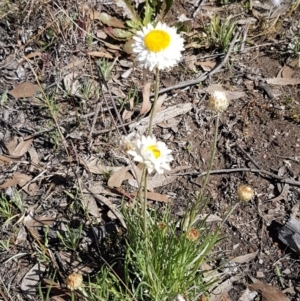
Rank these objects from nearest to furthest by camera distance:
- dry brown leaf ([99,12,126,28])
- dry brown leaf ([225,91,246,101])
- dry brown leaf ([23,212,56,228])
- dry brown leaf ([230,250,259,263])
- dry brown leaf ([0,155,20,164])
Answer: dry brown leaf ([230,250,259,263]) < dry brown leaf ([23,212,56,228]) < dry brown leaf ([0,155,20,164]) < dry brown leaf ([225,91,246,101]) < dry brown leaf ([99,12,126,28])

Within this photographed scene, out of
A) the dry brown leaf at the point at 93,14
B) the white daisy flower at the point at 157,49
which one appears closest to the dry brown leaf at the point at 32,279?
the white daisy flower at the point at 157,49

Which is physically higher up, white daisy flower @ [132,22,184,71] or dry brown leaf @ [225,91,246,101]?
dry brown leaf @ [225,91,246,101]

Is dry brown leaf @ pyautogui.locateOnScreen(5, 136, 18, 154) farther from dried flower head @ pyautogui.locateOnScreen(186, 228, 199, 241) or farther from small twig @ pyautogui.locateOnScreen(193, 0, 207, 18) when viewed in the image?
small twig @ pyautogui.locateOnScreen(193, 0, 207, 18)

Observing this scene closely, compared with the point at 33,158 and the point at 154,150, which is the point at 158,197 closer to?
the point at 33,158

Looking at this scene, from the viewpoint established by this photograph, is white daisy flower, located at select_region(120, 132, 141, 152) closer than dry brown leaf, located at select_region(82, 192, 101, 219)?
Yes

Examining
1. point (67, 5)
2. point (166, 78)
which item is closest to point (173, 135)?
point (166, 78)

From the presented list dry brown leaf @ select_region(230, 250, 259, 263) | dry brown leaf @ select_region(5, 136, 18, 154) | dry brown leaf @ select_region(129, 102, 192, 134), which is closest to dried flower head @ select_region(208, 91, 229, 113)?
dry brown leaf @ select_region(230, 250, 259, 263)

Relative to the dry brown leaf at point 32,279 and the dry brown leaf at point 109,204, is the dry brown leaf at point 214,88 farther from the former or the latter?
the dry brown leaf at point 32,279

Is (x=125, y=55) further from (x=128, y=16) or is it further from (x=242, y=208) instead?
(x=242, y=208)
